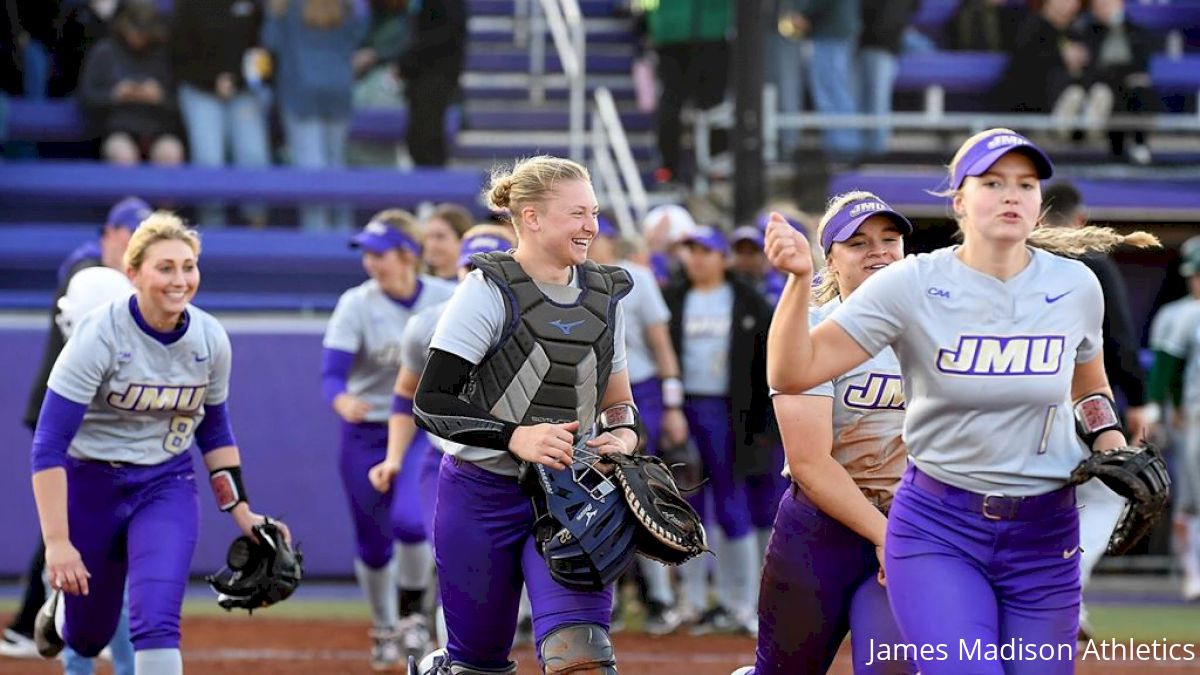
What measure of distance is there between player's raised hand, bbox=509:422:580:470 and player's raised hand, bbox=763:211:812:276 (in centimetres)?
90

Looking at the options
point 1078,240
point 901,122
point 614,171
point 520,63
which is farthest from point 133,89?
point 1078,240

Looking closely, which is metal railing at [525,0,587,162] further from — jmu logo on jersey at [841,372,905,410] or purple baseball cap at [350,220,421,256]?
jmu logo on jersey at [841,372,905,410]

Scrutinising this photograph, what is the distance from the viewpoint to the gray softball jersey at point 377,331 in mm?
8688

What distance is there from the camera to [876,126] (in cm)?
1342

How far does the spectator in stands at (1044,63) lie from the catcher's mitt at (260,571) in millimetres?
9535

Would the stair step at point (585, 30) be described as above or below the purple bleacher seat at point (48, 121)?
above

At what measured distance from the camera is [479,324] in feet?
16.5

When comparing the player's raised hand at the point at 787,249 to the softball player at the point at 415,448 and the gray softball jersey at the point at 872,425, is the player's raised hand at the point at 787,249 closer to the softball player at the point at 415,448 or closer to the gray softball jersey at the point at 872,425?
A: the gray softball jersey at the point at 872,425

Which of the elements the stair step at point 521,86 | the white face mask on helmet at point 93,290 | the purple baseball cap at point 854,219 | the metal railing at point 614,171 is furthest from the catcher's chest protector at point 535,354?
the stair step at point 521,86

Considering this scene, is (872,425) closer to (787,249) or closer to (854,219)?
(854,219)

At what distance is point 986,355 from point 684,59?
10.0 meters

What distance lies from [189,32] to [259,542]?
818 cm

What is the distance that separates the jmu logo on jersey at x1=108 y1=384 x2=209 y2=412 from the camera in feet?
20.2

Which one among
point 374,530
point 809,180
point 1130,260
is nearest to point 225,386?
point 374,530
